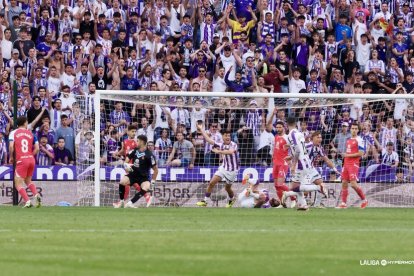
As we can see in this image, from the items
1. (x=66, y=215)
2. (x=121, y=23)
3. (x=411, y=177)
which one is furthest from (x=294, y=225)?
(x=121, y=23)

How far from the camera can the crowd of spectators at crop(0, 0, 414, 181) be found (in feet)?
100

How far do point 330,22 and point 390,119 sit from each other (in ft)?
19.6

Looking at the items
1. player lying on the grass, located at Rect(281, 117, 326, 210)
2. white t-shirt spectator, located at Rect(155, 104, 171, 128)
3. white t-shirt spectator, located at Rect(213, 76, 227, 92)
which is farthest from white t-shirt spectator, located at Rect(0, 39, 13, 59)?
player lying on the grass, located at Rect(281, 117, 326, 210)

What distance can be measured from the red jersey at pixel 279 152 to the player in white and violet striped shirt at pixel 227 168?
4.71 feet

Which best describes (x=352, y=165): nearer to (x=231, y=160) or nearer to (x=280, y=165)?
(x=280, y=165)

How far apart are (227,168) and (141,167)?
8.84 feet

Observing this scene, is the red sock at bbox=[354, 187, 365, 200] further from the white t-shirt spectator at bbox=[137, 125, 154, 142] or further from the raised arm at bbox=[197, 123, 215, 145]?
the white t-shirt spectator at bbox=[137, 125, 154, 142]

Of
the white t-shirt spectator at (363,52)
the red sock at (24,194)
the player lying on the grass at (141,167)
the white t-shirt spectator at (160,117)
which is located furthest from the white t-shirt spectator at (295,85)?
the red sock at (24,194)

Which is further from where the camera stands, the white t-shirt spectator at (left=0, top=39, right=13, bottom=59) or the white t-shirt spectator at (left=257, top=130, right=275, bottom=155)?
the white t-shirt spectator at (left=0, top=39, right=13, bottom=59)

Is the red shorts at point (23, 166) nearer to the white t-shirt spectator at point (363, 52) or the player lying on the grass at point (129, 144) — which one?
the player lying on the grass at point (129, 144)

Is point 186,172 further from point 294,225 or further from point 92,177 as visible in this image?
point 294,225

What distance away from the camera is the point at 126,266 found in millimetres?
12570

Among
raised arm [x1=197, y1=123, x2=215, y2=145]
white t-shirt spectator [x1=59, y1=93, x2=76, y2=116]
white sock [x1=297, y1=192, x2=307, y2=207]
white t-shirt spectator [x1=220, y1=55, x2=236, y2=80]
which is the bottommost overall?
white sock [x1=297, y1=192, x2=307, y2=207]

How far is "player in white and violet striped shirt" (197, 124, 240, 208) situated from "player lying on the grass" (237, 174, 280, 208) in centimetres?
58
